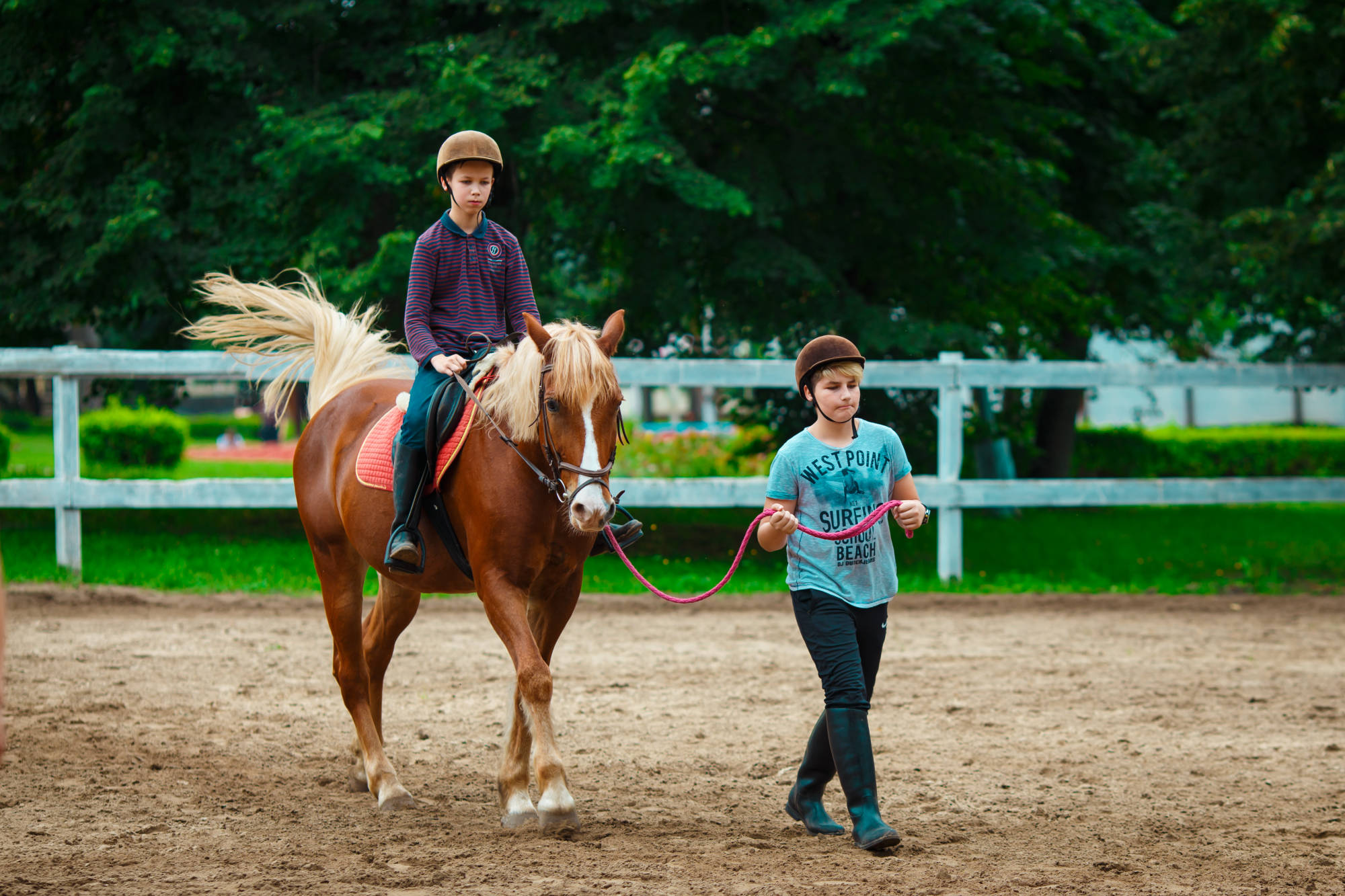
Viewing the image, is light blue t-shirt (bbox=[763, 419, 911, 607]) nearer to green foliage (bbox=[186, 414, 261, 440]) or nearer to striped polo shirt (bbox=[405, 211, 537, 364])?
Result: striped polo shirt (bbox=[405, 211, 537, 364])

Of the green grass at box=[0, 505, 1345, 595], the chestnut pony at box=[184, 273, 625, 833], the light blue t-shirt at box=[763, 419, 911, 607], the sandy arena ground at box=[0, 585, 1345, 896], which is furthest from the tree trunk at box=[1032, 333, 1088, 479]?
the light blue t-shirt at box=[763, 419, 911, 607]

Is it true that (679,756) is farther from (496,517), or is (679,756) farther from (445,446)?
(445,446)

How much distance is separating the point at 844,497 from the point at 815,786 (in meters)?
1.07

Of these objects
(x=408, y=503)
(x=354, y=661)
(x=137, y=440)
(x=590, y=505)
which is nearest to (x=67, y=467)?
(x=354, y=661)

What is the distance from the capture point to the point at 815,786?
171 inches

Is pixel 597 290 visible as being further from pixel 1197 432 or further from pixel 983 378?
pixel 1197 432

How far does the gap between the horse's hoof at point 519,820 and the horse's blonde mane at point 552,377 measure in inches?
53.8

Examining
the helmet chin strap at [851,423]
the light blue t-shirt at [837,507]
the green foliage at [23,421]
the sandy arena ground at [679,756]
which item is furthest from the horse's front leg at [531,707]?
the green foliage at [23,421]

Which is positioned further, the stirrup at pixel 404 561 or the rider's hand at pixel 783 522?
the stirrup at pixel 404 561

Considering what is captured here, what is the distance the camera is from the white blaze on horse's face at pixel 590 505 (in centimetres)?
392

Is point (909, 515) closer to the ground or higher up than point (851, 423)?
closer to the ground

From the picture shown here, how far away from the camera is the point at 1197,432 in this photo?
2716 cm

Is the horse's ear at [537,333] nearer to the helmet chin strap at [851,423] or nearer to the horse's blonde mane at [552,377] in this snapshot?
the horse's blonde mane at [552,377]

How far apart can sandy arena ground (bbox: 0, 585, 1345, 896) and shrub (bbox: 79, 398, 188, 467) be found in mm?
13484
